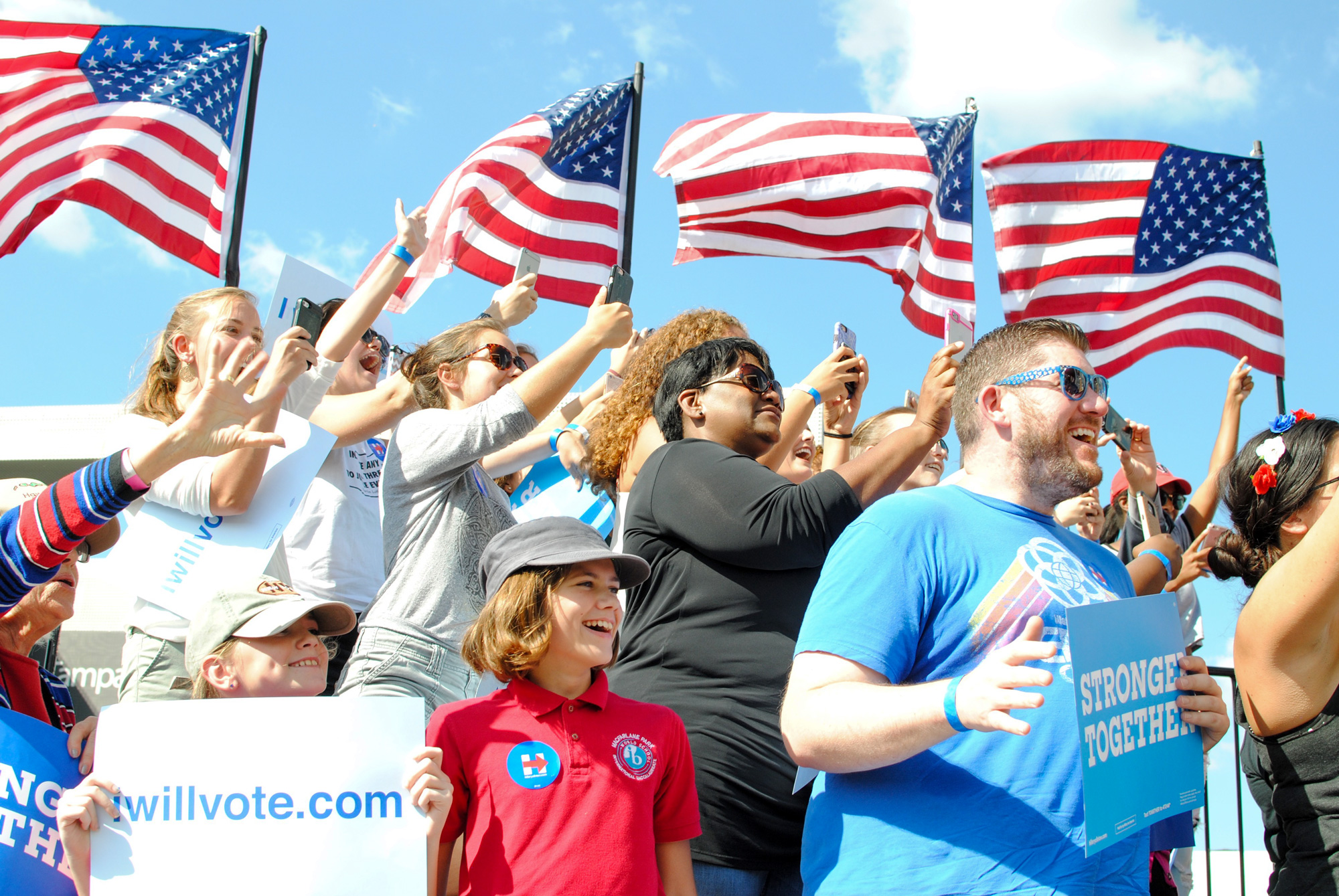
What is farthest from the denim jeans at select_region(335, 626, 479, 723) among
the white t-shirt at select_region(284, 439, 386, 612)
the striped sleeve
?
the striped sleeve

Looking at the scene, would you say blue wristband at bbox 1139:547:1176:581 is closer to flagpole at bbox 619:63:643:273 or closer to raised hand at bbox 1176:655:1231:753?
raised hand at bbox 1176:655:1231:753

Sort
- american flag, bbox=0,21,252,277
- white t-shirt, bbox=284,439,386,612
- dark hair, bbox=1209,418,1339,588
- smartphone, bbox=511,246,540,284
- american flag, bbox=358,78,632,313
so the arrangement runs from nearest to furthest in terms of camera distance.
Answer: dark hair, bbox=1209,418,1339,588 < white t-shirt, bbox=284,439,386,612 < smartphone, bbox=511,246,540,284 < american flag, bbox=0,21,252,277 < american flag, bbox=358,78,632,313

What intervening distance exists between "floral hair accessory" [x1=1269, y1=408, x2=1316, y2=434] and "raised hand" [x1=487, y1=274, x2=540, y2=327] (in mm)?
2966

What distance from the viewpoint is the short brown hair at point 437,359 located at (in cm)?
450

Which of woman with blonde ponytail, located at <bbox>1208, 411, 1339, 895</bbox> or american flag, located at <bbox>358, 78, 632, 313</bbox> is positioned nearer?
woman with blonde ponytail, located at <bbox>1208, 411, 1339, 895</bbox>

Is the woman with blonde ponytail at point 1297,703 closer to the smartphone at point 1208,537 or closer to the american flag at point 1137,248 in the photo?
the smartphone at point 1208,537

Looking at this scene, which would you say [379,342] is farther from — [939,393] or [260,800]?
[260,800]

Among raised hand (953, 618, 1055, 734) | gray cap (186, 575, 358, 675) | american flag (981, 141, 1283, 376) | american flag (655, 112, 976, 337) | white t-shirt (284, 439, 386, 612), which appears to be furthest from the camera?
american flag (981, 141, 1283, 376)

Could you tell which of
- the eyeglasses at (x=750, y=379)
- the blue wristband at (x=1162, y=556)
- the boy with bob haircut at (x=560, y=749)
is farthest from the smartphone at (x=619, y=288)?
the blue wristband at (x=1162, y=556)

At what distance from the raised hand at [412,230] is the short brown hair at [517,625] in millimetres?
2258

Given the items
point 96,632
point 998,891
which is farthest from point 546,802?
point 96,632

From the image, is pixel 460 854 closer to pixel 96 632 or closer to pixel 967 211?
pixel 96 632

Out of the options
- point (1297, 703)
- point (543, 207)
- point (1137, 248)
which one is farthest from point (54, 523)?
point (1137, 248)

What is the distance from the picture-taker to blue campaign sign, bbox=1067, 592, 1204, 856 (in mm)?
1992
